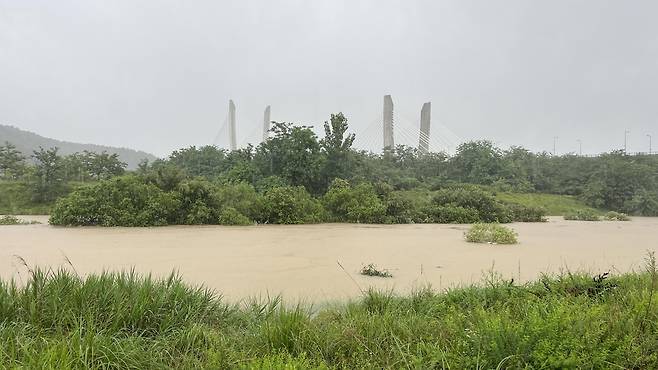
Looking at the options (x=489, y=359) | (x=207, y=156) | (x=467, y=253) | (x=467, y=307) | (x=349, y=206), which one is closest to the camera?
(x=489, y=359)

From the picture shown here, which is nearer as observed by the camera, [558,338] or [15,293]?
[558,338]

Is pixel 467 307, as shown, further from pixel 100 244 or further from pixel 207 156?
pixel 207 156

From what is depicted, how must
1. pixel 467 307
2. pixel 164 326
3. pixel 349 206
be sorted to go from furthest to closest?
pixel 349 206 → pixel 467 307 → pixel 164 326

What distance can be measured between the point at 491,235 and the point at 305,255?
4.44 meters

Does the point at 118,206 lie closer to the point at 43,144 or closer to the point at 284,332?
the point at 284,332

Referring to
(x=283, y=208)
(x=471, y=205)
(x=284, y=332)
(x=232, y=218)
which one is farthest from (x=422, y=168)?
(x=284, y=332)

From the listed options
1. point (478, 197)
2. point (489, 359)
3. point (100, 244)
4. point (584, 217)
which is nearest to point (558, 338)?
point (489, 359)

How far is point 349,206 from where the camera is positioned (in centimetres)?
1424

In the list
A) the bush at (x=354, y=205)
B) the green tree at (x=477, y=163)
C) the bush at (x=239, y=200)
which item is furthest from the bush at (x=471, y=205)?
the green tree at (x=477, y=163)

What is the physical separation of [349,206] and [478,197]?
515 cm

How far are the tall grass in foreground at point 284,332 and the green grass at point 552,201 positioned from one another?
2034cm

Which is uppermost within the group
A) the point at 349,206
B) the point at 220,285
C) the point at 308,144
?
the point at 308,144

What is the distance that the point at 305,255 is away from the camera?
7.68 metres

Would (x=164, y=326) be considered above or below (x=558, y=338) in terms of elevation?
below
